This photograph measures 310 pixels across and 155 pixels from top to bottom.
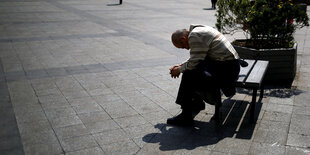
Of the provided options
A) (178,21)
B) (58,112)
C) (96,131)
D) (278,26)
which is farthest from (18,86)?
(178,21)

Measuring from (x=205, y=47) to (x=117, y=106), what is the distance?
176cm

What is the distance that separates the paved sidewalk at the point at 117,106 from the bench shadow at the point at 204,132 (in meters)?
0.01

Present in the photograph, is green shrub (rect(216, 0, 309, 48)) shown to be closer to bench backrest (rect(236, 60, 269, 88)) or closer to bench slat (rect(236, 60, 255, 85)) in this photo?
bench backrest (rect(236, 60, 269, 88))

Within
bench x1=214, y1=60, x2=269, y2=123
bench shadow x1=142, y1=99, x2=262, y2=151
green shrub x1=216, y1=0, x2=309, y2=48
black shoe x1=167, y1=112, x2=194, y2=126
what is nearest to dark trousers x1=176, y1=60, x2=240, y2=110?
bench x1=214, y1=60, x2=269, y2=123

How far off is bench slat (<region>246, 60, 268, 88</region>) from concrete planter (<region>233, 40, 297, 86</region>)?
782 millimetres

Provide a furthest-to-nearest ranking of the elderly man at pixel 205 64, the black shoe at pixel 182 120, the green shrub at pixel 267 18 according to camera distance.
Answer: the green shrub at pixel 267 18 < the black shoe at pixel 182 120 < the elderly man at pixel 205 64

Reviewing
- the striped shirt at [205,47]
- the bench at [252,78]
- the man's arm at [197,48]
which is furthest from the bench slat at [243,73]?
the man's arm at [197,48]

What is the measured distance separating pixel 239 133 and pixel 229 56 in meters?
0.97

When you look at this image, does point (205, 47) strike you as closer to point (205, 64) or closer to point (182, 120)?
point (205, 64)

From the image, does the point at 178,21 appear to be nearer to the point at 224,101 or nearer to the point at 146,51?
the point at 146,51

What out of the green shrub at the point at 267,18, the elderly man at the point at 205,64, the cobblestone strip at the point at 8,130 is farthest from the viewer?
the green shrub at the point at 267,18

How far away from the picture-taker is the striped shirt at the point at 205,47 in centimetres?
407

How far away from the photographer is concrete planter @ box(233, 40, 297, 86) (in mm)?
6012

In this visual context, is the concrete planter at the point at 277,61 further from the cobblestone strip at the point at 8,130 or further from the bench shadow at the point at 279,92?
the cobblestone strip at the point at 8,130
